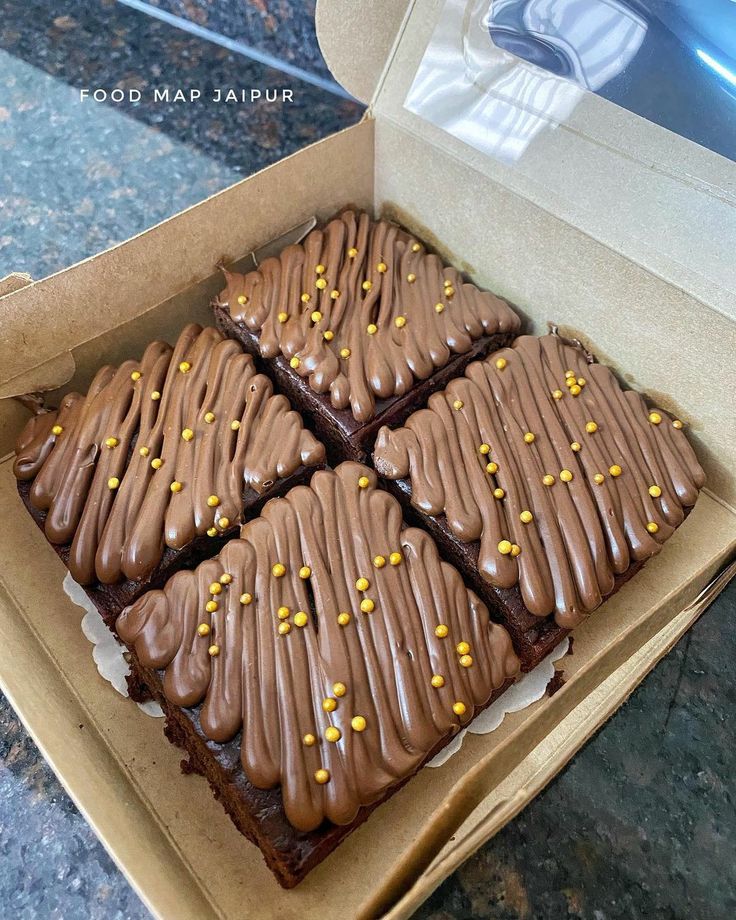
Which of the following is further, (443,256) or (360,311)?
(443,256)

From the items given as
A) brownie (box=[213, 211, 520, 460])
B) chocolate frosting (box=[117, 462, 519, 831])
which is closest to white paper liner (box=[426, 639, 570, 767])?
chocolate frosting (box=[117, 462, 519, 831])

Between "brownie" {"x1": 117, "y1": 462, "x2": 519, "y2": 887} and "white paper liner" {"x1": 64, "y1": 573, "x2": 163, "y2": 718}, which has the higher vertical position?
"brownie" {"x1": 117, "y1": 462, "x2": 519, "y2": 887}

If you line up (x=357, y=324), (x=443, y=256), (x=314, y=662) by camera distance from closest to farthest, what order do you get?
(x=314, y=662), (x=357, y=324), (x=443, y=256)

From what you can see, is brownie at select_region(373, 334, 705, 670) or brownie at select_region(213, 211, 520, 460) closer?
brownie at select_region(373, 334, 705, 670)

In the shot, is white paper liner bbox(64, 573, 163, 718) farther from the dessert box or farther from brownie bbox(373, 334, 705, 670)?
brownie bbox(373, 334, 705, 670)

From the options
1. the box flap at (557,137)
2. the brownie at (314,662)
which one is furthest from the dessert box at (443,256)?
the brownie at (314,662)

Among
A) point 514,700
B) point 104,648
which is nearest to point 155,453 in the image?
point 104,648

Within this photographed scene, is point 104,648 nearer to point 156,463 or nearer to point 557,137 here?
point 156,463
